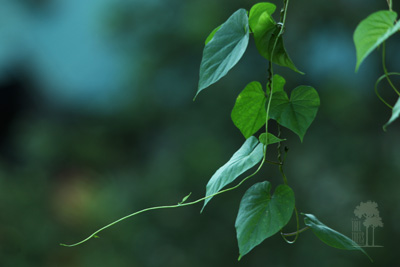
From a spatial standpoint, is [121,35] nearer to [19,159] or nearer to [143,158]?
[143,158]

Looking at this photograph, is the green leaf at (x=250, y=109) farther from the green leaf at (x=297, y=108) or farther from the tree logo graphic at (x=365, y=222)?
the tree logo graphic at (x=365, y=222)

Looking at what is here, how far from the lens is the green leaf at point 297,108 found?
43cm

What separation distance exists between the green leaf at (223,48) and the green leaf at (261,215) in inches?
3.8

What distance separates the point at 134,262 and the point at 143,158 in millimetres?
712

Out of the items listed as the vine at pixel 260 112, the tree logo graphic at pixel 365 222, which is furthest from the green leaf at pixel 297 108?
the tree logo graphic at pixel 365 222

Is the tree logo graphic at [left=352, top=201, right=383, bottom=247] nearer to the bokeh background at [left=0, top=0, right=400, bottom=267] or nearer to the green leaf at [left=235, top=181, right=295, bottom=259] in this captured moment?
the bokeh background at [left=0, top=0, right=400, bottom=267]

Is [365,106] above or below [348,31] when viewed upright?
below

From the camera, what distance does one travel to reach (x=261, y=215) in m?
0.40

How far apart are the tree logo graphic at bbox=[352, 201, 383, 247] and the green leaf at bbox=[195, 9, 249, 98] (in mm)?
2147

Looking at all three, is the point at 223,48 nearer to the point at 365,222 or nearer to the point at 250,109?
the point at 250,109

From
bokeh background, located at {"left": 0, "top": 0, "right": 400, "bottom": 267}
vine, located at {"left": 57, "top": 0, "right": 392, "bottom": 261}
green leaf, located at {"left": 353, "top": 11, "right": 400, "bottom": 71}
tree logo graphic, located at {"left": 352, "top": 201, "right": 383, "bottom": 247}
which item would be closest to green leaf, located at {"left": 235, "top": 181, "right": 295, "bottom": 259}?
vine, located at {"left": 57, "top": 0, "right": 392, "bottom": 261}

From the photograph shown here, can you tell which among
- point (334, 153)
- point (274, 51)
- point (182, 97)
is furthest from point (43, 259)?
point (274, 51)

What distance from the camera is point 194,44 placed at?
10.1ft

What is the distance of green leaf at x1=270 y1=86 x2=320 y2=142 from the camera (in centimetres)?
43
